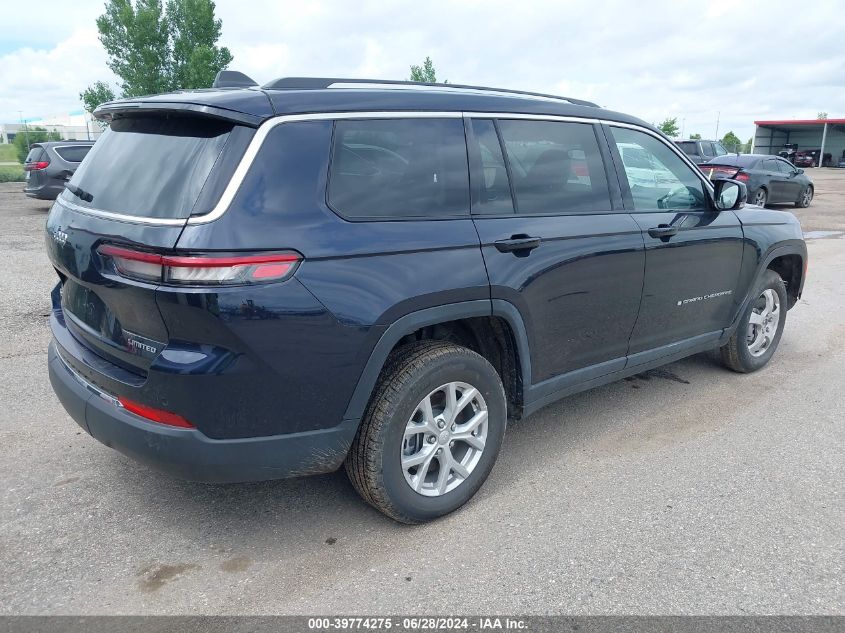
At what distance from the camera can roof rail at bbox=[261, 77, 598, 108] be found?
9.68ft

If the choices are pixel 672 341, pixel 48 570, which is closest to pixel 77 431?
pixel 48 570

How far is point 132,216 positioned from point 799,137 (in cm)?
6684

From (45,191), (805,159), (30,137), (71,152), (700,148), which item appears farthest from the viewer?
(805,159)

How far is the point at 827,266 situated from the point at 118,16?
30.3 metres

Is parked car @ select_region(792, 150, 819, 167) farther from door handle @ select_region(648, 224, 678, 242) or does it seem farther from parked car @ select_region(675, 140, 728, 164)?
door handle @ select_region(648, 224, 678, 242)

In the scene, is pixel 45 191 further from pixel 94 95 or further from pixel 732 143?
pixel 732 143

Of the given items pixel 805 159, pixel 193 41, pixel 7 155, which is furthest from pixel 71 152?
pixel 805 159

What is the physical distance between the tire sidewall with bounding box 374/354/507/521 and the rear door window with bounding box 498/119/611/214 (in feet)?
2.76

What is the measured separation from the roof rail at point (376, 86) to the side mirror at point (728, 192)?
4.02 ft

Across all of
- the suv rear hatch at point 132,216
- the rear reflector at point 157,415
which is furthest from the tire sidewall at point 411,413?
the suv rear hatch at point 132,216

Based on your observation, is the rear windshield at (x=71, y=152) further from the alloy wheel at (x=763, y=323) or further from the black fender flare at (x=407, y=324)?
the black fender flare at (x=407, y=324)

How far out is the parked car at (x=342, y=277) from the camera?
2527mm

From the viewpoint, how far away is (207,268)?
2.45 meters

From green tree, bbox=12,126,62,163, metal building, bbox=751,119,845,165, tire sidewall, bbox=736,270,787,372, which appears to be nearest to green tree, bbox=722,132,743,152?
metal building, bbox=751,119,845,165
